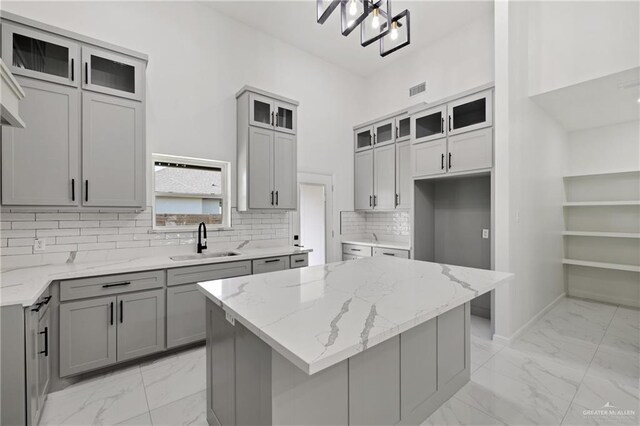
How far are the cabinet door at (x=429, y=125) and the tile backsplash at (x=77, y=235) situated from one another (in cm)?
295

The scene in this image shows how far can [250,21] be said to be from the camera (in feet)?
13.1

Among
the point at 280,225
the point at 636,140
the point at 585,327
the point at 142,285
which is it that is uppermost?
the point at 636,140

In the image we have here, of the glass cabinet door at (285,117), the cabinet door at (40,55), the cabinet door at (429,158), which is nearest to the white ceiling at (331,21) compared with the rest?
the glass cabinet door at (285,117)

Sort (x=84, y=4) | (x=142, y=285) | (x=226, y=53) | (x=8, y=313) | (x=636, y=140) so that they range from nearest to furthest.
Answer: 1. (x=8, y=313)
2. (x=142, y=285)
3. (x=84, y=4)
4. (x=226, y=53)
5. (x=636, y=140)

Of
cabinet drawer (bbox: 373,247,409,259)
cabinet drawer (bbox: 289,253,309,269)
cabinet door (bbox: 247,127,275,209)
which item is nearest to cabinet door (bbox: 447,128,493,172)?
cabinet drawer (bbox: 373,247,409,259)

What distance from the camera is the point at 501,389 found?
234 centimetres

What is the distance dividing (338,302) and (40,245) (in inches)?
113

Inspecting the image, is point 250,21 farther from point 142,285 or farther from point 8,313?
point 8,313

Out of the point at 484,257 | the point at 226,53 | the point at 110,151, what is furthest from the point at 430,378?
the point at 226,53

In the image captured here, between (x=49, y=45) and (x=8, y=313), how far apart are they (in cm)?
223

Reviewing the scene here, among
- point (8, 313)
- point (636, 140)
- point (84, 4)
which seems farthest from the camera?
point (636, 140)

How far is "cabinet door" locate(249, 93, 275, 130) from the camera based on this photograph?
3672 millimetres

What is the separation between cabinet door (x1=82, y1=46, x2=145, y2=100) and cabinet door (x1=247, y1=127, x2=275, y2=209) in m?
1.27

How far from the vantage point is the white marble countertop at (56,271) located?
1.80 metres
